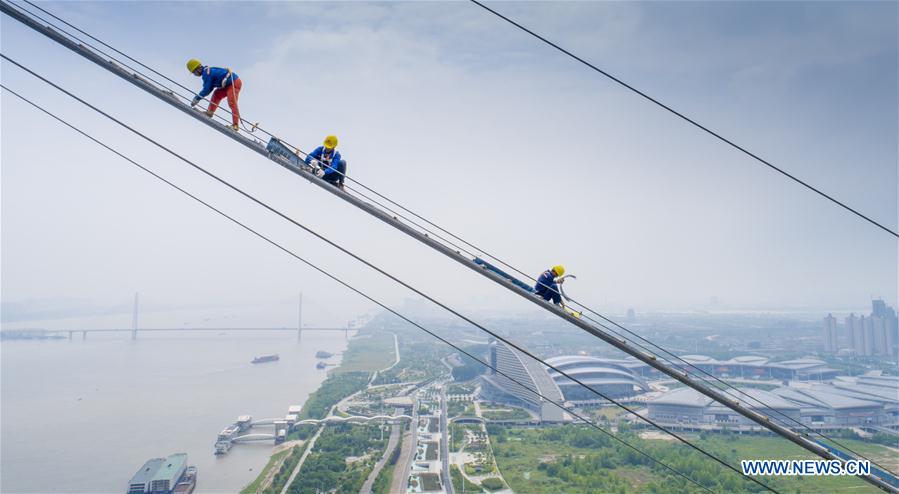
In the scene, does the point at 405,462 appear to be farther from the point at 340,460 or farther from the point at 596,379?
the point at 596,379

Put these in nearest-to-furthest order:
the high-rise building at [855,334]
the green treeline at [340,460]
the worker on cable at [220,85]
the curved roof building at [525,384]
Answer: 1. the worker on cable at [220,85]
2. the green treeline at [340,460]
3. the curved roof building at [525,384]
4. the high-rise building at [855,334]

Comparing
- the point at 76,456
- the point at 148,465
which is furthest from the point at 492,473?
the point at 76,456

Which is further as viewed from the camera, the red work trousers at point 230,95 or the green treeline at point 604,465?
the green treeline at point 604,465

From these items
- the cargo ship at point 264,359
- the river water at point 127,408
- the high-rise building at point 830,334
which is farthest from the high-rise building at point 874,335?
the cargo ship at point 264,359

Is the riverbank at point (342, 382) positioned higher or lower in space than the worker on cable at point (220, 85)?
lower

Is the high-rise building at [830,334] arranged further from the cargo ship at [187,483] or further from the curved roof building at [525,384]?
the cargo ship at [187,483]

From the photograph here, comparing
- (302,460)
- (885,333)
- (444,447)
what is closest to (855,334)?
(885,333)

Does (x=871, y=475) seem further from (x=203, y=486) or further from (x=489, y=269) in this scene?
(x=203, y=486)

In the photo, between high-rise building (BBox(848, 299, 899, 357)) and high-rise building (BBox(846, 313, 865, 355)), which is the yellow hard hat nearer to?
high-rise building (BBox(848, 299, 899, 357))
